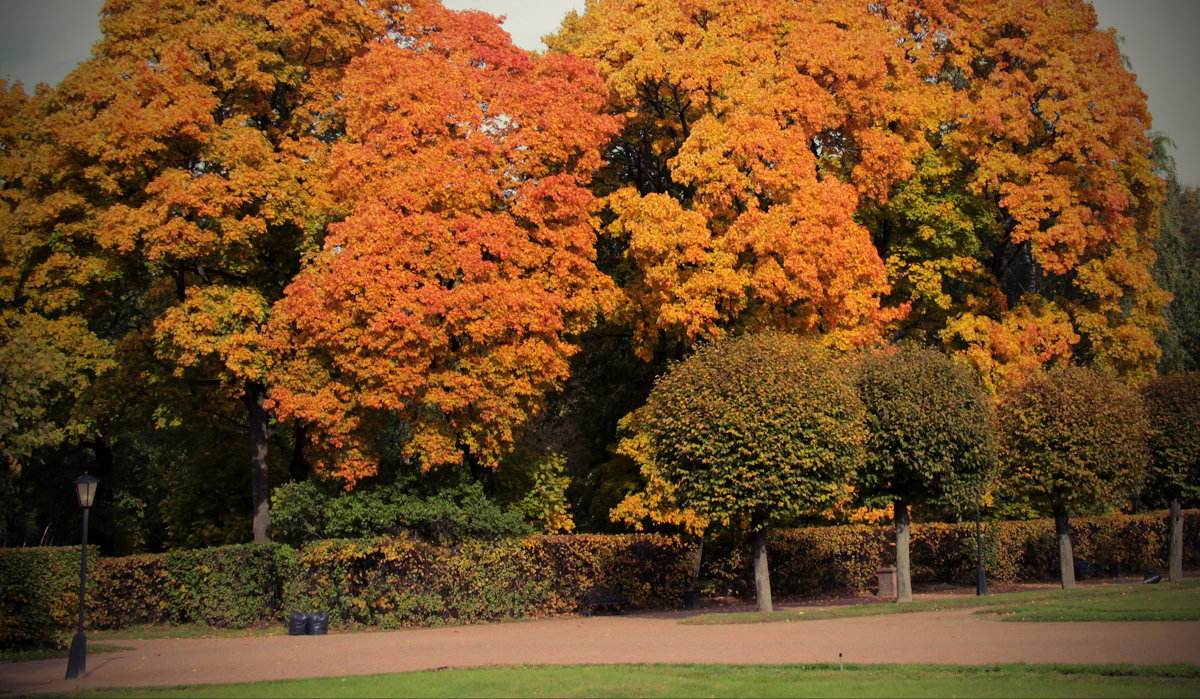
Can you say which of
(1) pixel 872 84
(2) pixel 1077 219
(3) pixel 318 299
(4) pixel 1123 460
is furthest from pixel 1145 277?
(3) pixel 318 299

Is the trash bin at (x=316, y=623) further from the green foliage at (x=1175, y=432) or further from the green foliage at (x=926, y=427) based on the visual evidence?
the green foliage at (x=1175, y=432)

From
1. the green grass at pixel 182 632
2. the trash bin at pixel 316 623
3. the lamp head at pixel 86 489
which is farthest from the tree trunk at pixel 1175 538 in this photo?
the lamp head at pixel 86 489

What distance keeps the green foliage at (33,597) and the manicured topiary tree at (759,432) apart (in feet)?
44.8

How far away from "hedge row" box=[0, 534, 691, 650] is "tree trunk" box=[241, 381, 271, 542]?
1491 millimetres

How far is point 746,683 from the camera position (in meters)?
14.5

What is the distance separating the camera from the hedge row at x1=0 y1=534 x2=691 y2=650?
26031 millimetres

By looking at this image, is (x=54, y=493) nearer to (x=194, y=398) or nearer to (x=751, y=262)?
(x=194, y=398)

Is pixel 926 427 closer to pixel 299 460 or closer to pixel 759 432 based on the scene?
pixel 759 432

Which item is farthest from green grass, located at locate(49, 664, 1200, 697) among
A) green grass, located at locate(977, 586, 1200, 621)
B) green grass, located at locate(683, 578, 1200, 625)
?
green grass, located at locate(683, 578, 1200, 625)

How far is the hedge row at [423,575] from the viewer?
2291 centimetres

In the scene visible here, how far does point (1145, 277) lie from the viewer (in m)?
32.9

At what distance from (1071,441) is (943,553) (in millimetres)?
6903

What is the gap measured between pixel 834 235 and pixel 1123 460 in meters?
10.0

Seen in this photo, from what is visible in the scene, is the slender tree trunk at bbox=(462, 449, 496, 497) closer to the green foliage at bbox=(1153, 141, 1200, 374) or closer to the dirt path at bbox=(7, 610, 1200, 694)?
the dirt path at bbox=(7, 610, 1200, 694)
